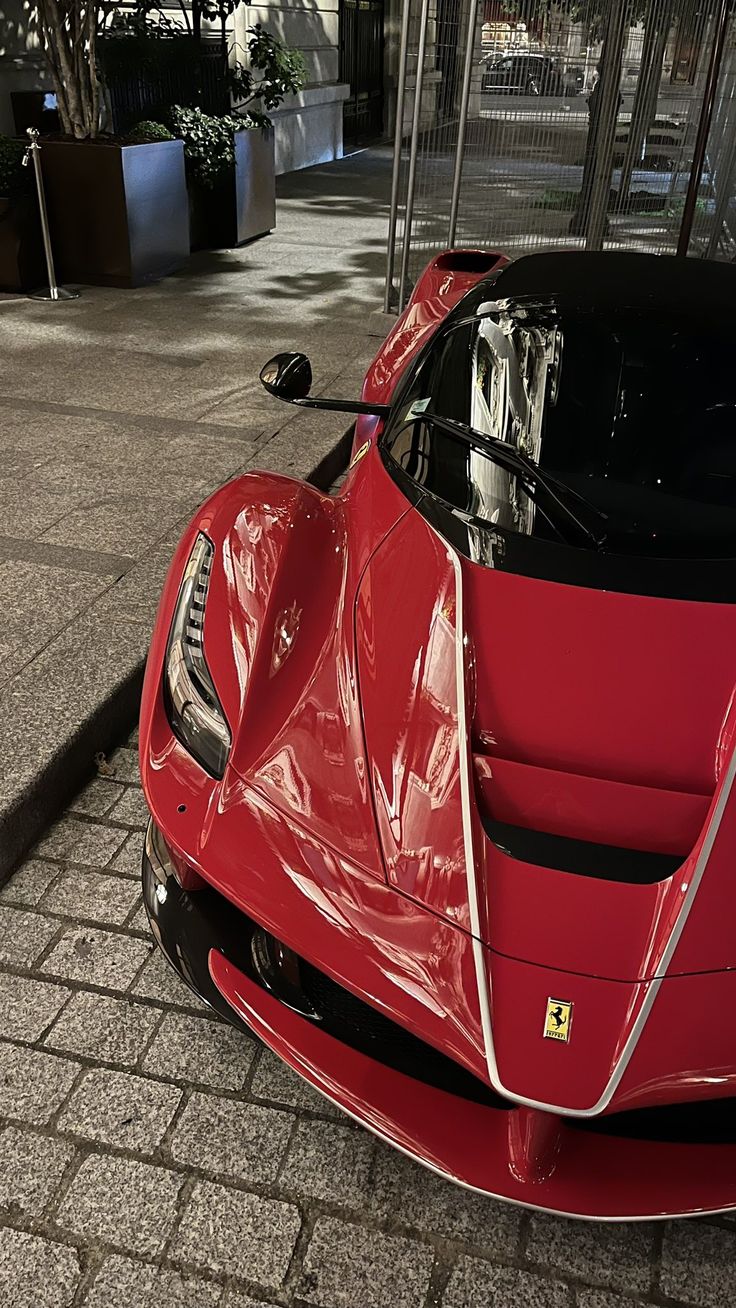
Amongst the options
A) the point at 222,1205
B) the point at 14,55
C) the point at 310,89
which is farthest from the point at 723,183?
the point at 222,1205

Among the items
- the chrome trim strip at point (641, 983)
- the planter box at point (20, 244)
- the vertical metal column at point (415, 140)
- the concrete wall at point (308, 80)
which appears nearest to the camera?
the chrome trim strip at point (641, 983)

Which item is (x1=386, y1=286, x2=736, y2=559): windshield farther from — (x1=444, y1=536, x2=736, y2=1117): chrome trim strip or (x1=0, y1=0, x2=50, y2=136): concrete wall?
(x1=0, y1=0, x2=50, y2=136): concrete wall

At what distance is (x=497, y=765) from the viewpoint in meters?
1.64

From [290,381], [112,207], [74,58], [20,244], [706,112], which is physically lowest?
[20,244]

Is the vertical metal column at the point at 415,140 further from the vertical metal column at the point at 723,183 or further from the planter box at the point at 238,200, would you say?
the vertical metal column at the point at 723,183

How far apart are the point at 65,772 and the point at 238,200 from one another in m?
7.62

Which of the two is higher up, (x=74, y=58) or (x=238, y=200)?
(x=74, y=58)

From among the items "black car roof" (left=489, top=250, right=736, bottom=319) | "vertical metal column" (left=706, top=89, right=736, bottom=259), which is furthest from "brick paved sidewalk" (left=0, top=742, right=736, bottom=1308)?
"vertical metal column" (left=706, top=89, right=736, bottom=259)

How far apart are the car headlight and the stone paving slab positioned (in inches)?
28.8

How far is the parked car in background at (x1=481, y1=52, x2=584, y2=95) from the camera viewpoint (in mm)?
6742

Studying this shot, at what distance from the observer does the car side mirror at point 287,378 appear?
2896 mm

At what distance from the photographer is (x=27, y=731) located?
2682 millimetres

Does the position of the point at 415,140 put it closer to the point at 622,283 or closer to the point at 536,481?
the point at 622,283

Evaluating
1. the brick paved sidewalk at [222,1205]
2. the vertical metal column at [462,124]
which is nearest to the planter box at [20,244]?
the vertical metal column at [462,124]
